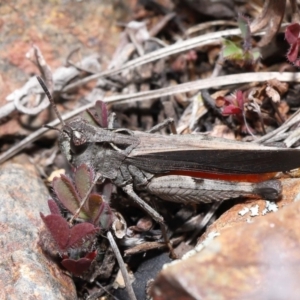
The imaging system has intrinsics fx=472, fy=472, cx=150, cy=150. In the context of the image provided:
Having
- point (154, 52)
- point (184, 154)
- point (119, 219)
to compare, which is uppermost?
point (154, 52)

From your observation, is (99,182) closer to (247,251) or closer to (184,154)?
(184,154)

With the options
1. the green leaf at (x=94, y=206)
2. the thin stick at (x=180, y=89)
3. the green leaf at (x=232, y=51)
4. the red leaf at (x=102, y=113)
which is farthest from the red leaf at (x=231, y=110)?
the green leaf at (x=94, y=206)

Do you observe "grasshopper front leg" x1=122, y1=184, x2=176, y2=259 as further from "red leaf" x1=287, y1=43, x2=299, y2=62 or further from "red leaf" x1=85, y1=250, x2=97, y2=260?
"red leaf" x1=287, y1=43, x2=299, y2=62

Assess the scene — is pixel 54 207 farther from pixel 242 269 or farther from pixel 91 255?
pixel 242 269

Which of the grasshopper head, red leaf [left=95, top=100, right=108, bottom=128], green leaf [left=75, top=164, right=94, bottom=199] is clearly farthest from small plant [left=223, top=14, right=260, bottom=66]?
green leaf [left=75, top=164, right=94, bottom=199]

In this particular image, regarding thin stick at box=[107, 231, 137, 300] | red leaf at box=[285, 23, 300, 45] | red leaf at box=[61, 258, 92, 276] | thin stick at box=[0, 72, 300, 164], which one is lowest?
thin stick at box=[107, 231, 137, 300]

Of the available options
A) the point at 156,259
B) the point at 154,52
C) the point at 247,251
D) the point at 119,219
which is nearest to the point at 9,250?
the point at 119,219

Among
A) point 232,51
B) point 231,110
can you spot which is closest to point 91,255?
point 231,110
